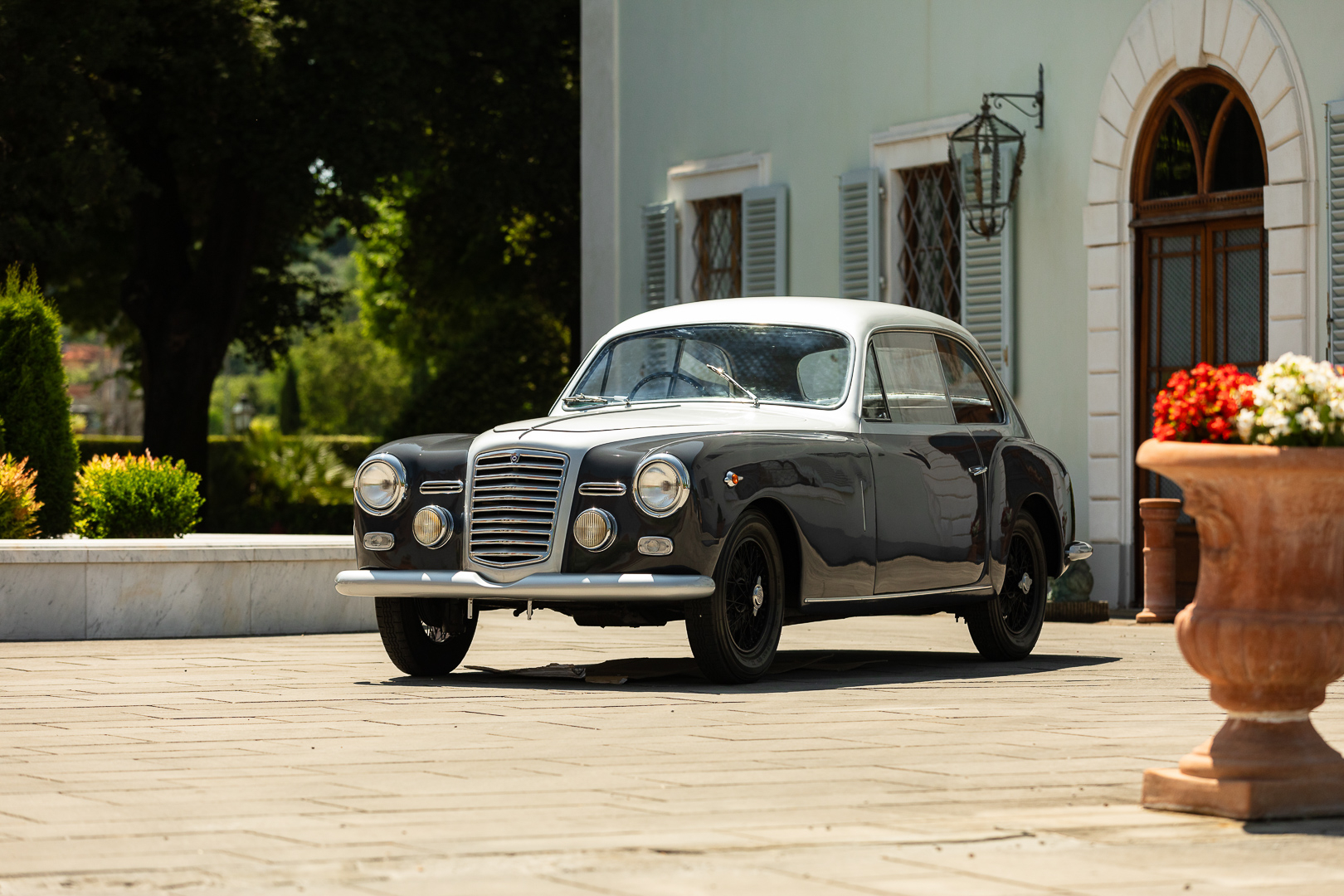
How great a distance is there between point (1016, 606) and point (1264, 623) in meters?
5.34

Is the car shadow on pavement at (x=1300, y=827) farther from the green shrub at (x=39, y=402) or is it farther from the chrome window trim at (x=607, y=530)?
the green shrub at (x=39, y=402)

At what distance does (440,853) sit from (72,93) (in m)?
19.7

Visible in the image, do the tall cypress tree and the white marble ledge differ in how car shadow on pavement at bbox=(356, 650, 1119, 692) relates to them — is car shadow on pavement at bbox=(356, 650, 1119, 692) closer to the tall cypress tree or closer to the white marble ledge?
the white marble ledge

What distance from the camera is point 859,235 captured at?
18344 mm

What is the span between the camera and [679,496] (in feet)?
29.1

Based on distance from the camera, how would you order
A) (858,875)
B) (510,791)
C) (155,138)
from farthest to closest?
(155,138) → (510,791) → (858,875)

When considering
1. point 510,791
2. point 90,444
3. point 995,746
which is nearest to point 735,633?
point 995,746

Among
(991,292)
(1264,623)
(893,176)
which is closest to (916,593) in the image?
(1264,623)

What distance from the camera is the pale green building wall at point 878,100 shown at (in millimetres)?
16406

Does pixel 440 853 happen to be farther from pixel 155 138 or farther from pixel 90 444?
pixel 90 444

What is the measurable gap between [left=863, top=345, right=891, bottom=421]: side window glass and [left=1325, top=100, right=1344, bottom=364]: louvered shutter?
5032 millimetres

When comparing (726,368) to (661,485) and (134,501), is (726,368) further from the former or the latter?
(134,501)

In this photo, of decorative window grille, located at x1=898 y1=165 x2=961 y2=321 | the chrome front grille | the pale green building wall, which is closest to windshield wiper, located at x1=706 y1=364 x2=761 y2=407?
the chrome front grille

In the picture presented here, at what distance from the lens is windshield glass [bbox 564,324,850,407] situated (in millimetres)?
10227
